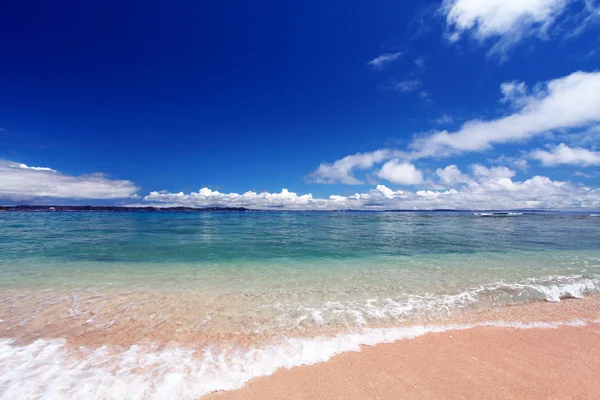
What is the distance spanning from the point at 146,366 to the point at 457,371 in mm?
5904

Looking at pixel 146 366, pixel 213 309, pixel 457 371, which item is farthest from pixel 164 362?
pixel 457 371

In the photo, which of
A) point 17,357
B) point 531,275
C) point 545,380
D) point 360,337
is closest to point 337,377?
point 360,337

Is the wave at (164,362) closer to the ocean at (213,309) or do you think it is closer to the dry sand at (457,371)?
the ocean at (213,309)

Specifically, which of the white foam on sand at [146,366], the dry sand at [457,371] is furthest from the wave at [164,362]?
the dry sand at [457,371]

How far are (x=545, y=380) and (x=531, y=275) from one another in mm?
9272

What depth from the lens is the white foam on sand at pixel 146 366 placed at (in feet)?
15.0

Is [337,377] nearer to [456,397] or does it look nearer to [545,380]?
[456,397]

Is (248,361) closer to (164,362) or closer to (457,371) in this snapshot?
→ (164,362)

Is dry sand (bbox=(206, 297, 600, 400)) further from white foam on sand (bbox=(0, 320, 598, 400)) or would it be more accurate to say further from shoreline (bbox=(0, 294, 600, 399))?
white foam on sand (bbox=(0, 320, 598, 400))

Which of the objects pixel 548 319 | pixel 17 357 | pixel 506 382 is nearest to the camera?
pixel 506 382

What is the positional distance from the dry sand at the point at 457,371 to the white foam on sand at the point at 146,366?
34 centimetres

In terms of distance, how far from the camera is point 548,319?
7.61m

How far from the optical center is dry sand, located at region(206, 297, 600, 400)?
4.55 metres

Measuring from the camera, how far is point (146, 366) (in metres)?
5.27
